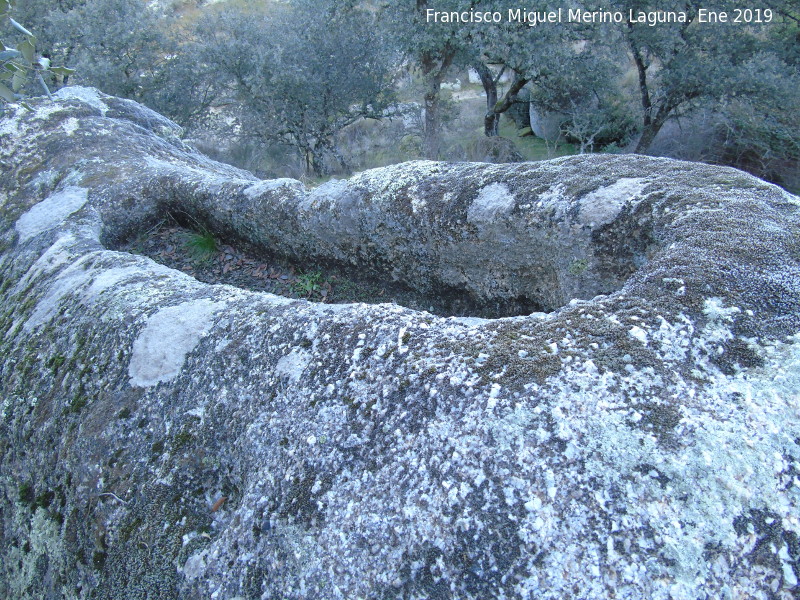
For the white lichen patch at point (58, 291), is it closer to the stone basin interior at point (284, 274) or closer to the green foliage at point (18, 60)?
the stone basin interior at point (284, 274)

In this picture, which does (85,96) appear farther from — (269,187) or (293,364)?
(293,364)

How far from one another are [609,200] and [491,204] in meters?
0.77

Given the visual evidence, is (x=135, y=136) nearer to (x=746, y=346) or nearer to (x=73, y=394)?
(x=73, y=394)

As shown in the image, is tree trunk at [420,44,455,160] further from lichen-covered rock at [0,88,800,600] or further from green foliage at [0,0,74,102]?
green foliage at [0,0,74,102]

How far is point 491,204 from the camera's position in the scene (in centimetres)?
→ 358

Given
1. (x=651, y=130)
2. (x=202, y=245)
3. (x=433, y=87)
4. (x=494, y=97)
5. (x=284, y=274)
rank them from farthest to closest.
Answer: (x=494, y=97) → (x=651, y=130) → (x=433, y=87) → (x=202, y=245) → (x=284, y=274)

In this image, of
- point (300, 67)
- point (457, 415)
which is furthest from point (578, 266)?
point (300, 67)

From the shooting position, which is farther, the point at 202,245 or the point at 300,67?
the point at 300,67

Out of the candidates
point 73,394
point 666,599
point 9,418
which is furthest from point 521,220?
point 9,418

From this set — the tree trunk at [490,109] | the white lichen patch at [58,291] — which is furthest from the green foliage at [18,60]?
the tree trunk at [490,109]

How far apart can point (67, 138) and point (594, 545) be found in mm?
6627

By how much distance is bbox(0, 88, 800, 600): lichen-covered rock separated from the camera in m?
1.56

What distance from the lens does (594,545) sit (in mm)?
1529

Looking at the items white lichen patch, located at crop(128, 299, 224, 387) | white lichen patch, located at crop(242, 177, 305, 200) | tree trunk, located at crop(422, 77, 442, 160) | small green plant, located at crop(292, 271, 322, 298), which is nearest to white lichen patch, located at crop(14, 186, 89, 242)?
white lichen patch, located at crop(242, 177, 305, 200)
